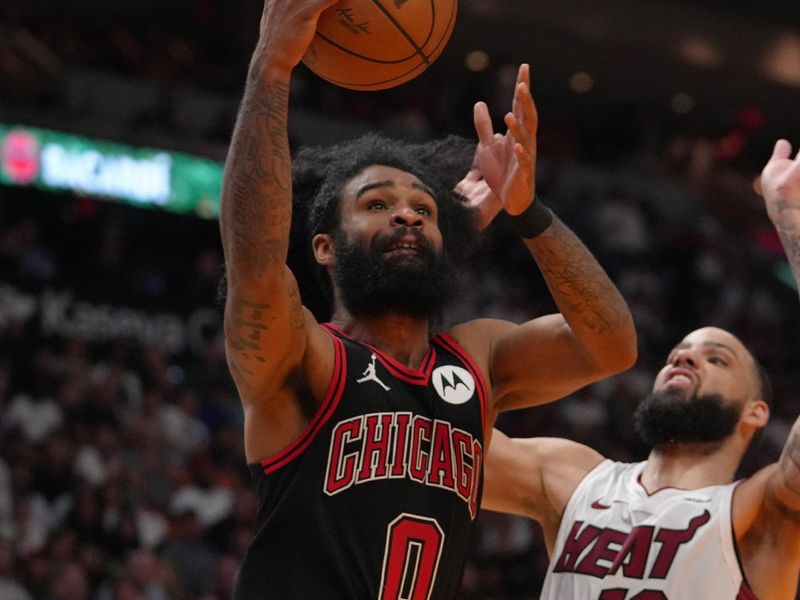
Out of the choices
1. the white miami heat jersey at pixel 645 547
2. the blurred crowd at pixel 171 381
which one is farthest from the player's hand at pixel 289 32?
the blurred crowd at pixel 171 381

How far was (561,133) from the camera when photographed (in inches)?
647

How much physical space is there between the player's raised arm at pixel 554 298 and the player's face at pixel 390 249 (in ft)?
0.74

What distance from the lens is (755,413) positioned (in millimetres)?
4520

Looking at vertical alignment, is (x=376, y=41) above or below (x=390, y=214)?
above

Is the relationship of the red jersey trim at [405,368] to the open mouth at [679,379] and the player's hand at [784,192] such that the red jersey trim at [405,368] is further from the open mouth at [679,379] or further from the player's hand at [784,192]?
the open mouth at [679,379]

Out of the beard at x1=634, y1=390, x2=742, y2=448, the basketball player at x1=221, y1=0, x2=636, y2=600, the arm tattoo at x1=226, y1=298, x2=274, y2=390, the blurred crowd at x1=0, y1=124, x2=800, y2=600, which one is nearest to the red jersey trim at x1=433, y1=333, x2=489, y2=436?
the basketball player at x1=221, y1=0, x2=636, y2=600

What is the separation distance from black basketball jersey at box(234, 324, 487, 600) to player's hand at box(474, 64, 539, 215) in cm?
56

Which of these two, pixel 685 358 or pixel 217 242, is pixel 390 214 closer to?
pixel 685 358

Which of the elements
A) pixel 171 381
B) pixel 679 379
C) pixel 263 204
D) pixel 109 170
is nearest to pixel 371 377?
pixel 263 204

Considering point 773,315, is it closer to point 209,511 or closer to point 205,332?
point 205,332

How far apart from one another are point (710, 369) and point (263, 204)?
7.07 ft

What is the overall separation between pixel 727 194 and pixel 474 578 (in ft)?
26.5

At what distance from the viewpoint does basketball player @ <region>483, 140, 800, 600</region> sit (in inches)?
157

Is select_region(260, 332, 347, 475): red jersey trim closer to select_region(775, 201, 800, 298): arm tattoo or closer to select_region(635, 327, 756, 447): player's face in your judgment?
select_region(775, 201, 800, 298): arm tattoo
